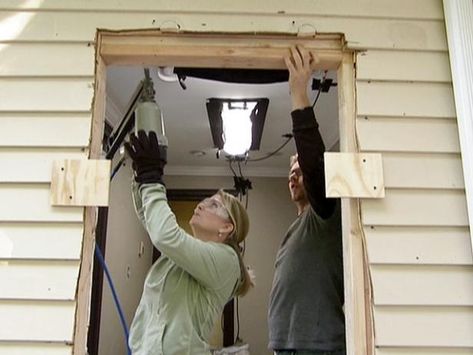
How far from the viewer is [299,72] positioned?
1.43 m

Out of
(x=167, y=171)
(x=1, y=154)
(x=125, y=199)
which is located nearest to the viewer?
(x=1, y=154)

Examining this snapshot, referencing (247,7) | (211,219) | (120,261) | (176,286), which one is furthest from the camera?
Answer: (120,261)

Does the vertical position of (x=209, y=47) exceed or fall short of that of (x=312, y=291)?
it exceeds it

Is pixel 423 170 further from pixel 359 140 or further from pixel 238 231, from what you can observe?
pixel 238 231

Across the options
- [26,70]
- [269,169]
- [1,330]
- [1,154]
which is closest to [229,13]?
[26,70]

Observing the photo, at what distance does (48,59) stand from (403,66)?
42.9 inches

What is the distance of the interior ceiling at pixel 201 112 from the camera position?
282 centimetres

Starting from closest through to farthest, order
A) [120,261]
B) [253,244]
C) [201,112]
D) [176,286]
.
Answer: [176,286]
[201,112]
[120,261]
[253,244]

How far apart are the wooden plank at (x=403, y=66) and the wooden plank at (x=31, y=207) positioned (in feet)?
3.13

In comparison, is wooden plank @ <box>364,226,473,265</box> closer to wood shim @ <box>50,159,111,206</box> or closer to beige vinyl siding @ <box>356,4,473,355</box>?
beige vinyl siding @ <box>356,4,473,355</box>

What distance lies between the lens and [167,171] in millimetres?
4789

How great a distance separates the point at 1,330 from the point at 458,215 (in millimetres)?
1315

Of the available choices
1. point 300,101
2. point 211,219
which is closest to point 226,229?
point 211,219

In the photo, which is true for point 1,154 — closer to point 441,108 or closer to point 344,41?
point 344,41
